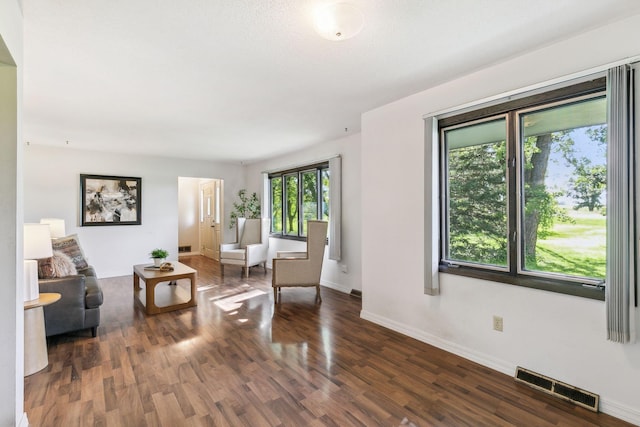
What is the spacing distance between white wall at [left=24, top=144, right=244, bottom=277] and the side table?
3.83m

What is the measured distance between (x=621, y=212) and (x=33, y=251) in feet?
13.1

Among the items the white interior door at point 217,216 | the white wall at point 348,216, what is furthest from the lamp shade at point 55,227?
the white wall at point 348,216

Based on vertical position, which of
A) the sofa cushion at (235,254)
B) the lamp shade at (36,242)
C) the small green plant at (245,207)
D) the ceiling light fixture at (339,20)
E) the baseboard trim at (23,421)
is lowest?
the baseboard trim at (23,421)

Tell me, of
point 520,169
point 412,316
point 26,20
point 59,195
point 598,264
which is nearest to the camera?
point 26,20

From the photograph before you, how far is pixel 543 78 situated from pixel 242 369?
3109 mm

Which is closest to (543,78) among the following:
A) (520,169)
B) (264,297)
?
(520,169)

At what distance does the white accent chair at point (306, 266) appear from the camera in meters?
4.21

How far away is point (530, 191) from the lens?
91.8 inches

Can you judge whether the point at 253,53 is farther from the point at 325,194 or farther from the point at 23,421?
the point at 325,194

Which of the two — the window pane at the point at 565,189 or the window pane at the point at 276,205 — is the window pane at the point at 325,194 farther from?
the window pane at the point at 565,189

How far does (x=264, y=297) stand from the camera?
Answer: 4379mm

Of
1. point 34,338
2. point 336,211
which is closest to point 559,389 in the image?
point 336,211

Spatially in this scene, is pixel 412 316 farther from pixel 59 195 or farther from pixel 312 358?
pixel 59 195

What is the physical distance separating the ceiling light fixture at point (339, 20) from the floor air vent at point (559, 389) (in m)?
2.62
